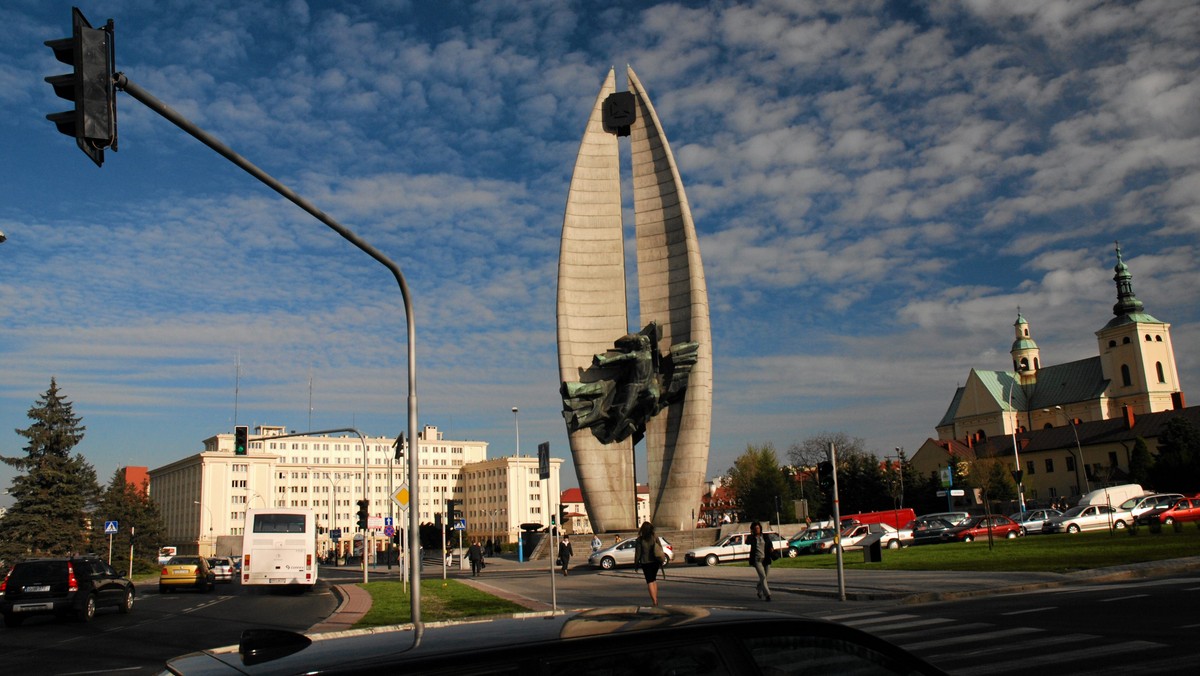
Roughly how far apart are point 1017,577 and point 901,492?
5953cm

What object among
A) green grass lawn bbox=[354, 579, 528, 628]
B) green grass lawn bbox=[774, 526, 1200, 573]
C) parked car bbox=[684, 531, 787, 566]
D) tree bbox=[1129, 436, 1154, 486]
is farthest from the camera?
tree bbox=[1129, 436, 1154, 486]

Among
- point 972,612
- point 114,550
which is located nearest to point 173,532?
point 114,550

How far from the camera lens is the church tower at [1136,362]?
356 ft

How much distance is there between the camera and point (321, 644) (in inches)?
126

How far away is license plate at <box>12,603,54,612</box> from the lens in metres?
19.7

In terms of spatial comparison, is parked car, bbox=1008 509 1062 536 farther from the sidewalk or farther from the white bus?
the white bus

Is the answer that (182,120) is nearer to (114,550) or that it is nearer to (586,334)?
(586,334)

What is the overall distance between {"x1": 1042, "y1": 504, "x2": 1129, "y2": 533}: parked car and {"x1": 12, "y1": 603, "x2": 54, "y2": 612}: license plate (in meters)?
40.9

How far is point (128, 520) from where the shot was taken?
284 feet

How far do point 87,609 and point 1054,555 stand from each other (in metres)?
25.3

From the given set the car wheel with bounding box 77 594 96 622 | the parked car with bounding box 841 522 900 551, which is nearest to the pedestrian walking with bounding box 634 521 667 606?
the car wheel with bounding box 77 594 96 622

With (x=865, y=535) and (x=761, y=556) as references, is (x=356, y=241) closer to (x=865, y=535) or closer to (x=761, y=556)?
(x=761, y=556)

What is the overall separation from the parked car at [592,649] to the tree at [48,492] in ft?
199

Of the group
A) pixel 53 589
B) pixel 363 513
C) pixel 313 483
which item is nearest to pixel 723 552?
pixel 363 513
